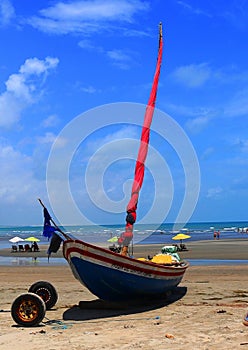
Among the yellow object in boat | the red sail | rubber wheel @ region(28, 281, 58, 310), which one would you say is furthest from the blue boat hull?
the yellow object in boat

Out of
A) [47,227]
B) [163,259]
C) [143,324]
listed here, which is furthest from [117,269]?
[163,259]

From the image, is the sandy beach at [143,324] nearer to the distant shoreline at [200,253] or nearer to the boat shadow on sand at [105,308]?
the boat shadow on sand at [105,308]

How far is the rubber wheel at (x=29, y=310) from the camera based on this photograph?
11227 mm

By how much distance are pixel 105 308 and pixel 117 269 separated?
148 cm

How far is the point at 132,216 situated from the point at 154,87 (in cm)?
532

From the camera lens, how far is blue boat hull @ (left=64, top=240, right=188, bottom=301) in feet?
40.2

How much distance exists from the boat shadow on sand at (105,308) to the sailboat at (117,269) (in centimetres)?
18

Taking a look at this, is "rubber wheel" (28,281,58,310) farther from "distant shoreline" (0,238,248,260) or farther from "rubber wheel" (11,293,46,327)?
"distant shoreline" (0,238,248,260)

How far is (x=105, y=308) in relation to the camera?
523 inches

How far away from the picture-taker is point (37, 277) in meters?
23.0

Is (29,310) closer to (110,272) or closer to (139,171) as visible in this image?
(110,272)

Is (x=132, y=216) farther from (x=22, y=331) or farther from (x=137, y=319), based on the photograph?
(x=22, y=331)

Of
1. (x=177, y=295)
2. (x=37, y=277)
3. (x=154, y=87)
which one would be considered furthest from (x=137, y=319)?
(x=37, y=277)

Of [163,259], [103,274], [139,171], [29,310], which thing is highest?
[139,171]
